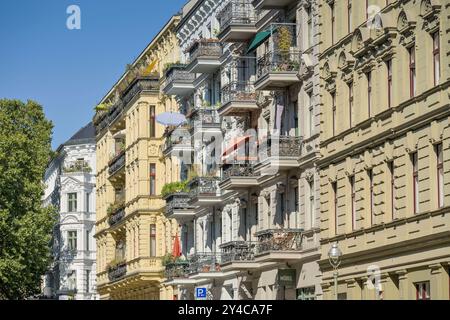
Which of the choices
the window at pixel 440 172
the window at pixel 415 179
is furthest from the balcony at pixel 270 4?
the window at pixel 440 172

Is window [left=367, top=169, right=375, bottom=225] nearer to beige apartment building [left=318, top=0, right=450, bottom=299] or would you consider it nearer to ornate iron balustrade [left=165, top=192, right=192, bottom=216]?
beige apartment building [left=318, top=0, right=450, bottom=299]

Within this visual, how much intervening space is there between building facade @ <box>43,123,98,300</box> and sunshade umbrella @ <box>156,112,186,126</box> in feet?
121

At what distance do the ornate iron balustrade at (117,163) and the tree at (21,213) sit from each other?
6.92 m

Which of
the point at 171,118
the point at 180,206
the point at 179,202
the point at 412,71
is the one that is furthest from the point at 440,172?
the point at 171,118

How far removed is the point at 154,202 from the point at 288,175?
2967 centimetres

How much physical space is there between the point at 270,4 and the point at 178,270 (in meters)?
19.8

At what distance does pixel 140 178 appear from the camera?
73500 millimetres

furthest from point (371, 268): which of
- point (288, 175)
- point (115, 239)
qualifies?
point (115, 239)

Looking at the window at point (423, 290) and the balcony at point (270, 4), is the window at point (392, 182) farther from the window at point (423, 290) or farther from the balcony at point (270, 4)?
the balcony at point (270, 4)

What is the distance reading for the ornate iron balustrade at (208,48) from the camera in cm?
5764

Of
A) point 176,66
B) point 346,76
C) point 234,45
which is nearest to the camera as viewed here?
point 346,76

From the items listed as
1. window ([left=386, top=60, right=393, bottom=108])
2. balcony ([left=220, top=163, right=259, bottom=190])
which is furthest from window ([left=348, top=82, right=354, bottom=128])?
balcony ([left=220, top=163, right=259, bottom=190])

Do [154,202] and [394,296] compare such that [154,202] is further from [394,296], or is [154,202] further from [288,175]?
[394,296]

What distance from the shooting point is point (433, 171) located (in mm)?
30828
